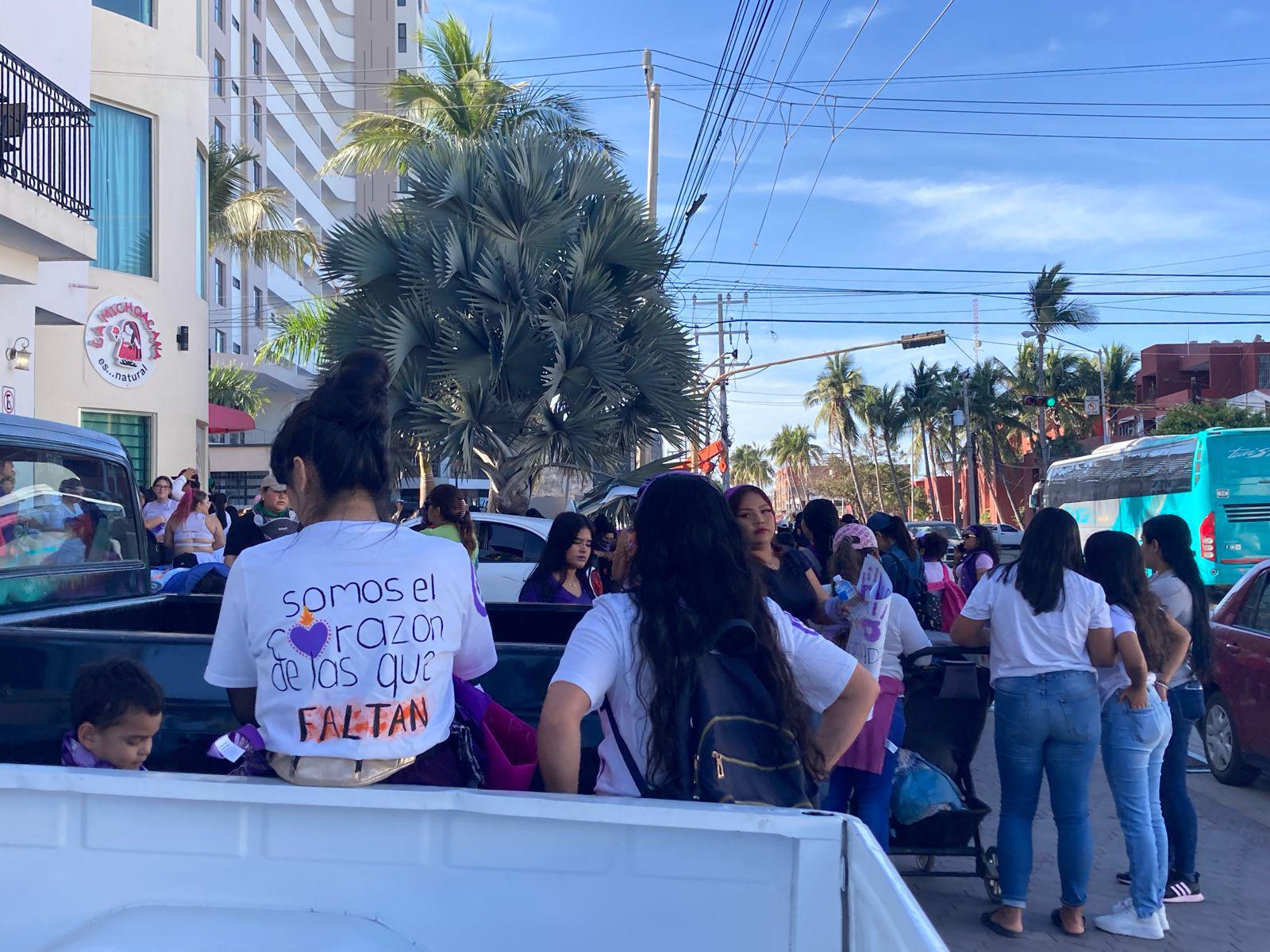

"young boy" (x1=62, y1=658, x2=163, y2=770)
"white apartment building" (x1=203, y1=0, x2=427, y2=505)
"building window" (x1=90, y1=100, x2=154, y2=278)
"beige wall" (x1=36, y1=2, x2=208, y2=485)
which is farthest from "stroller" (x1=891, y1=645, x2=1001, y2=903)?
"white apartment building" (x1=203, y1=0, x2=427, y2=505)

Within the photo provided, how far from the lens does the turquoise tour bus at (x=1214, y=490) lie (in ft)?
65.6

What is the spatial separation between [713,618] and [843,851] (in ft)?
2.01

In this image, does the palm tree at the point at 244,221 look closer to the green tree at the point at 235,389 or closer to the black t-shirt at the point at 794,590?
the green tree at the point at 235,389

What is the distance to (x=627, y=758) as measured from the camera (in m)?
2.54

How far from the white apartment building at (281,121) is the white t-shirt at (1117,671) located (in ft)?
79.2

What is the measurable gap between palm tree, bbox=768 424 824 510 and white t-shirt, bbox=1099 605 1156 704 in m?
93.5

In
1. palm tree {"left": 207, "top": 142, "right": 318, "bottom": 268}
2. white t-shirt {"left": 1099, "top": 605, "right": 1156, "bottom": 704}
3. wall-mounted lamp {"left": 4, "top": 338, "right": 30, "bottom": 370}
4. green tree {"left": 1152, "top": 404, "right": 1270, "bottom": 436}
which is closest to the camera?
white t-shirt {"left": 1099, "top": 605, "right": 1156, "bottom": 704}

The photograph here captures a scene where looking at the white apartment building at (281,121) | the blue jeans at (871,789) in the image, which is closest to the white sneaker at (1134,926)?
the blue jeans at (871,789)

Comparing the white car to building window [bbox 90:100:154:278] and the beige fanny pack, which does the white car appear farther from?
the beige fanny pack

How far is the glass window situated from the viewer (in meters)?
16.1

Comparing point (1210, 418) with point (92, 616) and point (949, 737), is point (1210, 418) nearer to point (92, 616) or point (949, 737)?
point (949, 737)

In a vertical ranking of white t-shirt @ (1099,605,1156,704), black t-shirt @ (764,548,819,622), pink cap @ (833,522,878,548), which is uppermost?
pink cap @ (833,522,878,548)

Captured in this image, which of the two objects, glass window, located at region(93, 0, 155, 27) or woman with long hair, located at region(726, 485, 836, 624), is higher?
glass window, located at region(93, 0, 155, 27)

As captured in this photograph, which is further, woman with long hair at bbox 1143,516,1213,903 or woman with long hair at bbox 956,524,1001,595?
woman with long hair at bbox 956,524,1001,595
